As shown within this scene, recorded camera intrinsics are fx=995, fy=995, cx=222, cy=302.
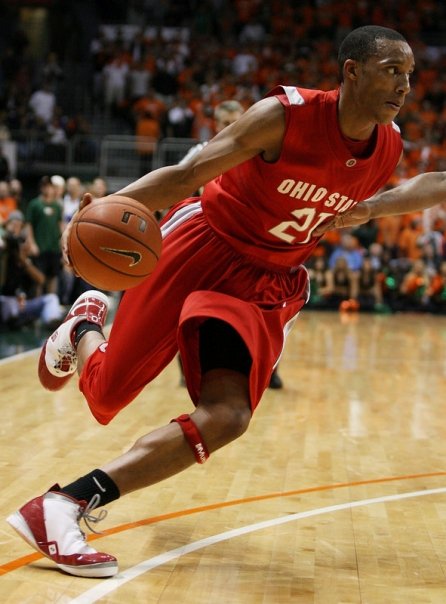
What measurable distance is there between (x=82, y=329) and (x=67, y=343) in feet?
0.33

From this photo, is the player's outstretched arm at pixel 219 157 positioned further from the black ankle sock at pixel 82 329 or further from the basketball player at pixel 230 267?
the black ankle sock at pixel 82 329

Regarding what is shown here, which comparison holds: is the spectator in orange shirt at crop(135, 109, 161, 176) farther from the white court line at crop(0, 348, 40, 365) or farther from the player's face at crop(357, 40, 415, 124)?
the player's face at crop(357, 40, 415, 124)

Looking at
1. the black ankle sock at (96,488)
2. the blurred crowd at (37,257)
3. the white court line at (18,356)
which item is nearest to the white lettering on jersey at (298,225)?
the black ankle sock at (96,488)

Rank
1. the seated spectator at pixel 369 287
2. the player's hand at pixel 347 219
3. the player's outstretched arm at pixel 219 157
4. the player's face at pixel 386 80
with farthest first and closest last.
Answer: the seated spectator at pixel 369 287
the player's hand at pixel 347 219
the player's face at pixel 386 80
the player's outstretched arm at pixel 219 157

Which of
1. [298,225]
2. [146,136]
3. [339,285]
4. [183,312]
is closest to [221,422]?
[183,312]

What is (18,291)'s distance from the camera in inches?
458

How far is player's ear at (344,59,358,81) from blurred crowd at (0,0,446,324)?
30.7 ft

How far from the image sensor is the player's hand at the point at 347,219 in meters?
3.85

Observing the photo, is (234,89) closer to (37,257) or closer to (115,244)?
(37,257)

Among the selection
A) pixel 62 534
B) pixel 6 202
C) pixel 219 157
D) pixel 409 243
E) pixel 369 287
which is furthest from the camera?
pixel 409 243

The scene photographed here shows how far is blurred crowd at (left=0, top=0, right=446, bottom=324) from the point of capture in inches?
635

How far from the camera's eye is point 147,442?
11.0 feet

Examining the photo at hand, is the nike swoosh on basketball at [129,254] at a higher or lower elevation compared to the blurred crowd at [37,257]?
higher

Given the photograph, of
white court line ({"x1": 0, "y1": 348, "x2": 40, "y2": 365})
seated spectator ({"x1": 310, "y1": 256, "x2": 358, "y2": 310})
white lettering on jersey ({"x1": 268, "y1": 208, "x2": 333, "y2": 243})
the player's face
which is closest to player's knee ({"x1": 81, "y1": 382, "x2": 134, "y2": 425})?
white lettering on jersey ({"x1": 268, "y1": 208, "x2": 333, "y2": 243})
